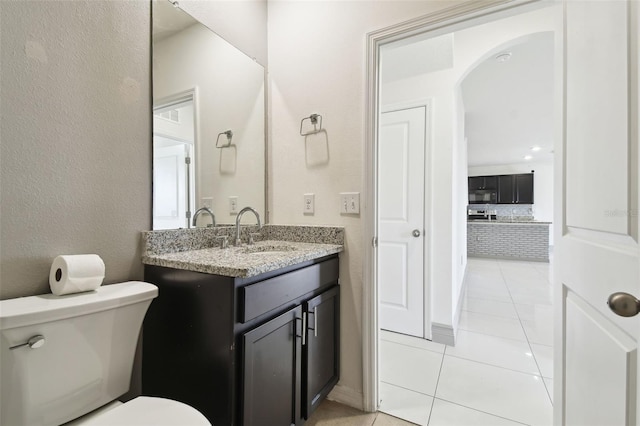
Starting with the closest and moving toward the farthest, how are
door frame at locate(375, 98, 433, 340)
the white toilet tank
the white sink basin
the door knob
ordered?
the door knob → the white toilet tank → the white sink basin → door frame at locate(375, 98, 433, 340)

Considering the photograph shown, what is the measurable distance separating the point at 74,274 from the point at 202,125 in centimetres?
94

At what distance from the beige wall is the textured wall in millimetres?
795

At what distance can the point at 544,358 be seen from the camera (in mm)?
2072

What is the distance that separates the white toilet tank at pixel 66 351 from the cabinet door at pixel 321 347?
710mm

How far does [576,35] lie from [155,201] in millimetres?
1727

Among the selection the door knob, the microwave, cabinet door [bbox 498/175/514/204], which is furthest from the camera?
the microwave

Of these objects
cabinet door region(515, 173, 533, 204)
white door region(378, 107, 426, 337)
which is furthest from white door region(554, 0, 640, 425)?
cabinet door region(515, 173, 533, 204)

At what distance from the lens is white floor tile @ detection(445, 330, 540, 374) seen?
200 centimetres

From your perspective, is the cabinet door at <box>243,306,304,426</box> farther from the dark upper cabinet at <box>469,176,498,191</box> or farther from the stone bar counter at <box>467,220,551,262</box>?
the dark upper cabinet at <box>469,176,498,191</box>

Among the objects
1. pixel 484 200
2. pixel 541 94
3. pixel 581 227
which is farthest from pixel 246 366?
pixel 484 200

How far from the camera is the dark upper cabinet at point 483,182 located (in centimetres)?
Answer: 865

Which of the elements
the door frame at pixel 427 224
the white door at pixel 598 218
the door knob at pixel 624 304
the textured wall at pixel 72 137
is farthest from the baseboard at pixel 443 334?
the textured wall at pixel 72 137

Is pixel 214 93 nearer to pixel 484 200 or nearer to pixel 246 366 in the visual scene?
pixel 246 366

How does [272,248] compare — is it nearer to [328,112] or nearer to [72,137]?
[328,112]
